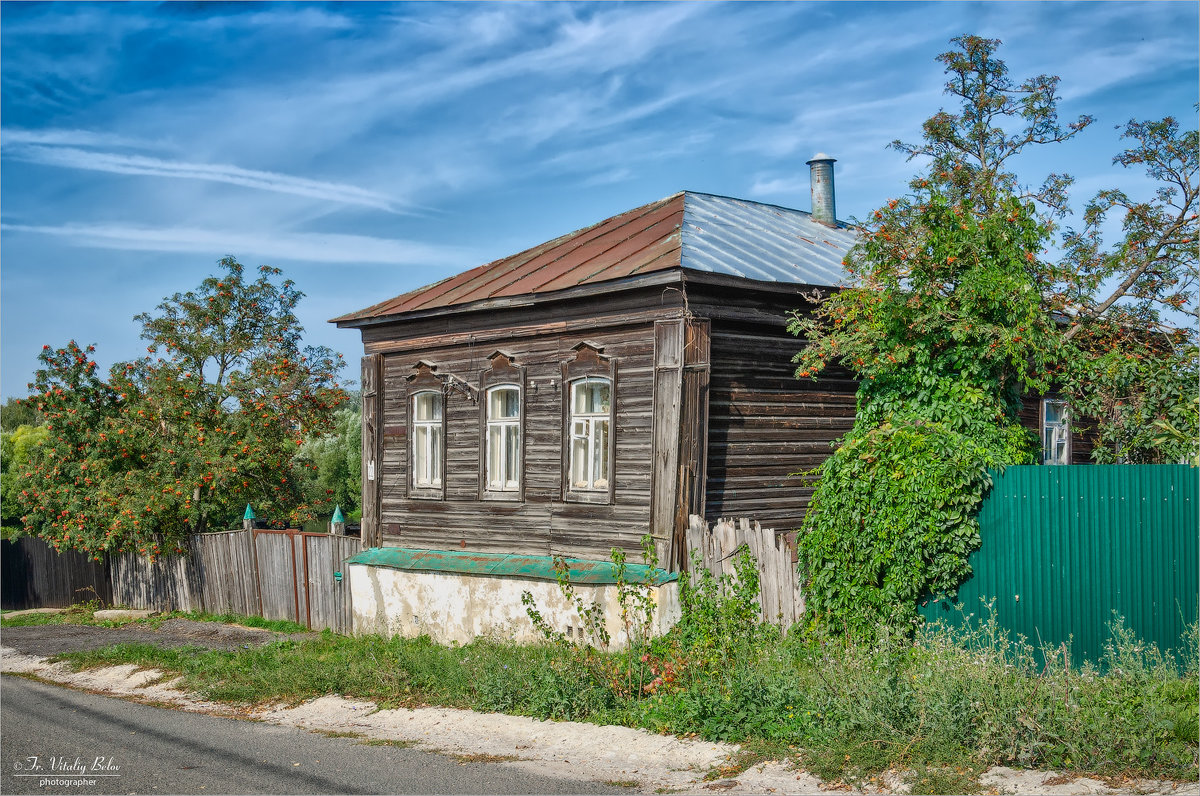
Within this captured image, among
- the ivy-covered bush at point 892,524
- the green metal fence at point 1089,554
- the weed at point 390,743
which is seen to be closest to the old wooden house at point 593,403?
the ivy-covered bush at point 892,524

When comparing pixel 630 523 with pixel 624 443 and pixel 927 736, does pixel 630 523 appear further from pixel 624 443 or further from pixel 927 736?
pixel 927 736

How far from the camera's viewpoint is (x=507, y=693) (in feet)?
34.0

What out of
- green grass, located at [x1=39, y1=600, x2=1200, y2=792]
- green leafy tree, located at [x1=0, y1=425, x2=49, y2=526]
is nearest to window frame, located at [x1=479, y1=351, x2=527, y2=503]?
green grass, located at [x1=39, y1=600, x2=1200, y2=792]

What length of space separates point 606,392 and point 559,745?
5904 millimetres

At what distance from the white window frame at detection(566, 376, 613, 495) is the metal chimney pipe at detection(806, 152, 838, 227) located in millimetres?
7072

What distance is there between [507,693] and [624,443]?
13.4ft

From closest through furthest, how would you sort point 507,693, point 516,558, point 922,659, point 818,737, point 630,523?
point 818,737 < point 922,659 < point 507,693 < point 630,523 < point 516,558

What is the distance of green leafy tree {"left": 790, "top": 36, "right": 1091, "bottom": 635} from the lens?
9.06m

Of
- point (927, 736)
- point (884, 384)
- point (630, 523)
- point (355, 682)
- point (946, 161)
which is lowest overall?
point (355, 682)

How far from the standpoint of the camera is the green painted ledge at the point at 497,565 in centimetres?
1280

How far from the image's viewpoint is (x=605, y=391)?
13875 mm

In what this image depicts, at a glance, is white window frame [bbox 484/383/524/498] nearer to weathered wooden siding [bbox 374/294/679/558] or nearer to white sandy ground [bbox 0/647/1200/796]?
weathered wooden siding [bbox 374/294/679/558]

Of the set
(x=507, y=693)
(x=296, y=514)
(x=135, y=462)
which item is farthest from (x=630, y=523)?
(x=135, y=462)

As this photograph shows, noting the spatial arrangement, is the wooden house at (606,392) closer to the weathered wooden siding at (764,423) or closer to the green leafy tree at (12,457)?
the weathered wooden siding at (764,423)
